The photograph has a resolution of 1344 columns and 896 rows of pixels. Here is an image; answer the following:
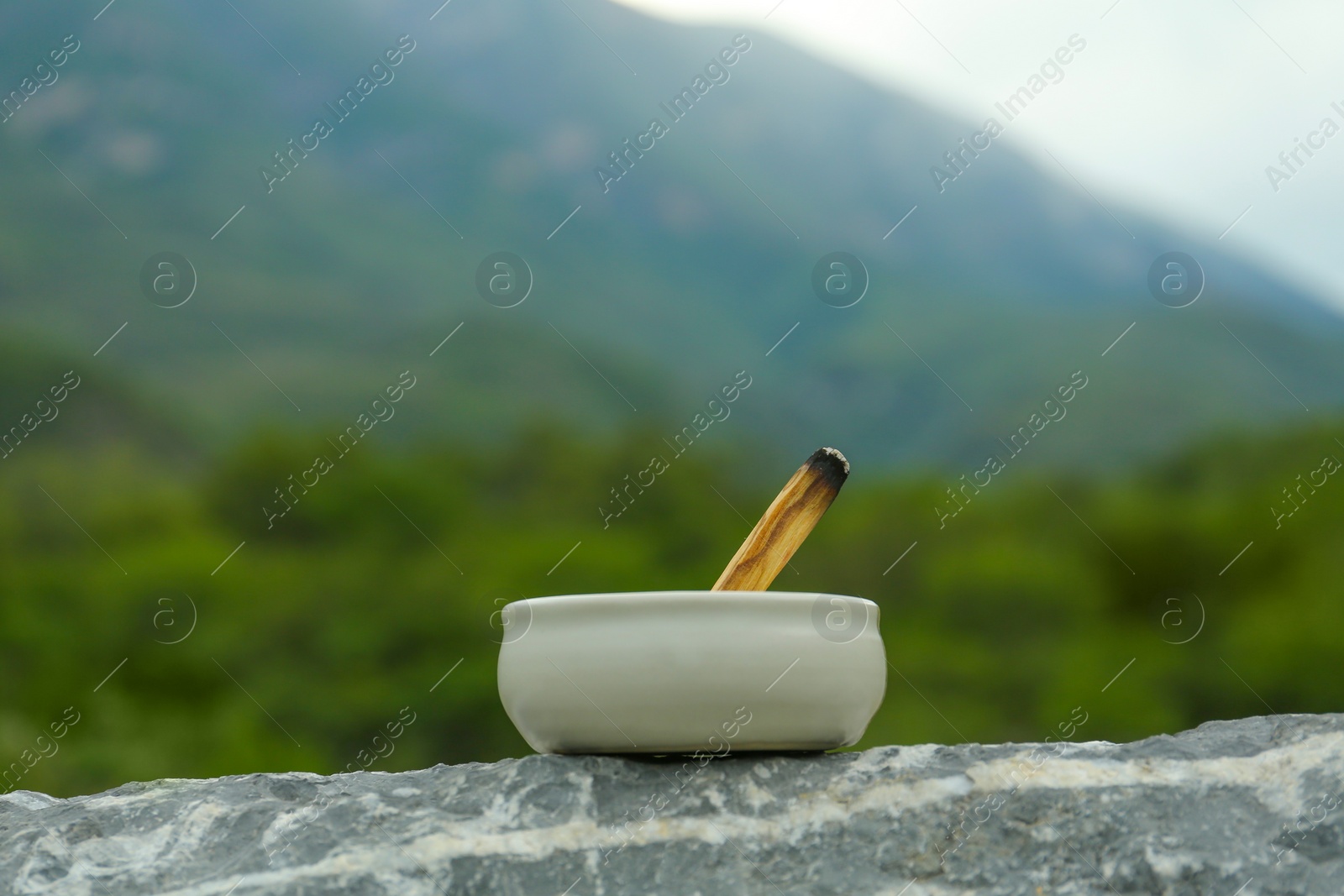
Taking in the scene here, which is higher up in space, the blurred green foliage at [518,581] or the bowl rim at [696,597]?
the bowl rim at [696,597]

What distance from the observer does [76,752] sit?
6516mm

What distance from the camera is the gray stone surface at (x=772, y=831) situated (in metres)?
1.03

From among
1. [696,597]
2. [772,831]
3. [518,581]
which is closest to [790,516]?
[696,597]

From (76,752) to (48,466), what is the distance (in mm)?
2275

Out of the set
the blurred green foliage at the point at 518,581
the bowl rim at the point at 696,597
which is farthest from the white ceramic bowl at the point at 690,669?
the blurred green foliage at the point at 518,581

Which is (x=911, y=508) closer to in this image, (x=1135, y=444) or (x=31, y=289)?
(x=1135, y=444)

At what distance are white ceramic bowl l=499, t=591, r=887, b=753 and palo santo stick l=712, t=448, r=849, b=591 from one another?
3.7 inches

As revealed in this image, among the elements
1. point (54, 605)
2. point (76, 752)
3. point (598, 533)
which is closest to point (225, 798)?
point (76, 752)

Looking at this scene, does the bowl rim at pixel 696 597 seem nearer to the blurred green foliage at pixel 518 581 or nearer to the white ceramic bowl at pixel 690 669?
the white ceramic bowl at pixel 690 669

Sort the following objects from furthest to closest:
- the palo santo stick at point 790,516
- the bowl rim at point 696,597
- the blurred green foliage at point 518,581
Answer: the blurred green foliage at point 518,581 → the palo santo stick at point 790,516 → the bowl rim at point 696,597

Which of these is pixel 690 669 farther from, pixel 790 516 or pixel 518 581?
pixel 518 581

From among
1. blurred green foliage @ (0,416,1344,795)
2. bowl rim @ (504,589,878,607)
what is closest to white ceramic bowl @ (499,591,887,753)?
bowl rim @ (504,589,878,607)

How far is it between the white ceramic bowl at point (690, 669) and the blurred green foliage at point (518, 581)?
17.8 ft

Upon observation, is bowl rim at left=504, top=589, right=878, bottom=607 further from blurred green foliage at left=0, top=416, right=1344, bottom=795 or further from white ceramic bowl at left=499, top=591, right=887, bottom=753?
blurred green foliage at left=0, top=416, right=1344, bottom=795
